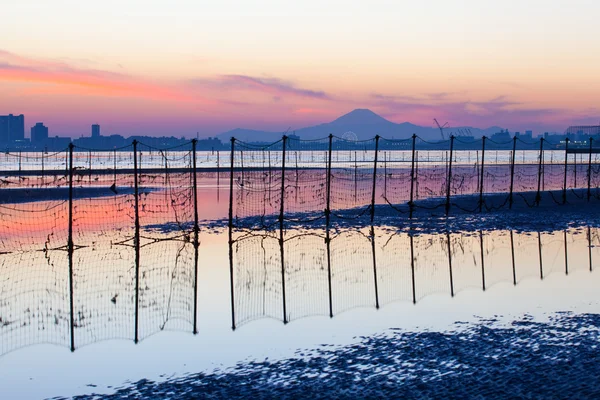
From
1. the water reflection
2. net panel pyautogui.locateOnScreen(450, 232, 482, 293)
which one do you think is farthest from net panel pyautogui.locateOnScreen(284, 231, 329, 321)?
net panel pyautogui.locateOnScreen(450, 232, 482, 293)

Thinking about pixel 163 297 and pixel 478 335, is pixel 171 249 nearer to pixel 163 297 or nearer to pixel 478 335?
pixel 163 297

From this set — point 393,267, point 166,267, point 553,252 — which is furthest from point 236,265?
point 553,252

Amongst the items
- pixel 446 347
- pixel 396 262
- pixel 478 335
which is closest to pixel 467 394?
pixel 446 347

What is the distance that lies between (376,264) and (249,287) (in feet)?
13.8

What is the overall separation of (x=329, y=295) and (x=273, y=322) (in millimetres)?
2432

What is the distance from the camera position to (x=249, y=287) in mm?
15977

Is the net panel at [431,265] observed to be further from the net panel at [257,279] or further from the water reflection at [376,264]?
the net panel at [257,279]

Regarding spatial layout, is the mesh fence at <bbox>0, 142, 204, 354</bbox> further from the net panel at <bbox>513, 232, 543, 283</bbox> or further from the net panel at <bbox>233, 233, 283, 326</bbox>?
the net panel at <bbox>513, 232, 543, 283</bbox>

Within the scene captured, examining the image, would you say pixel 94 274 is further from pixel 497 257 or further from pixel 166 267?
pixel 497 257

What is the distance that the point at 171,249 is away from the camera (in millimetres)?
21844

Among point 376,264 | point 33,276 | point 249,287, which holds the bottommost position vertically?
point 33,276

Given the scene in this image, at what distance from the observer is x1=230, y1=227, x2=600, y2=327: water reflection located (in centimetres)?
1465

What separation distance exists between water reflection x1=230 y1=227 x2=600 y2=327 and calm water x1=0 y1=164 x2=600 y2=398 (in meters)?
0.05

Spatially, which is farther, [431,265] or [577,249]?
[577,249]
